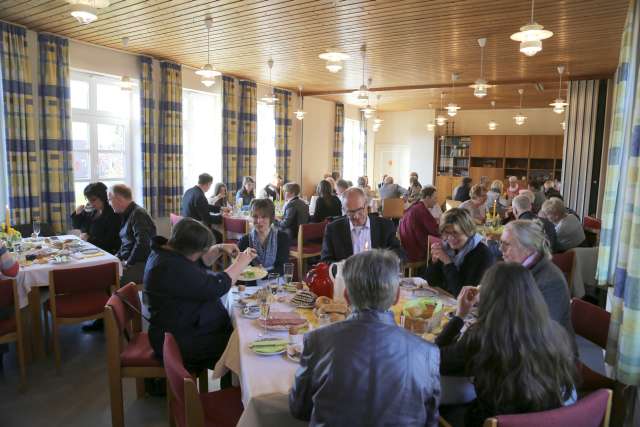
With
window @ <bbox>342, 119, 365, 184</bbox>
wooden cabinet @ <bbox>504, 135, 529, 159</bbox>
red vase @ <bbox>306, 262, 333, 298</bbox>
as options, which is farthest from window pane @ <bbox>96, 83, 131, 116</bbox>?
wooden cabinet @ <bbox>504, 135, 529, 159</bbox>

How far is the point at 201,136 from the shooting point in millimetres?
9305

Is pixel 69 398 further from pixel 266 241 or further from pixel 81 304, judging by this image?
pixel 266 241

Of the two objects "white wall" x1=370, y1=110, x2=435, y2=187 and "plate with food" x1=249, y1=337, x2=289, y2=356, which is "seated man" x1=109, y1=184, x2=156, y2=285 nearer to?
"plate with food" x1=249, y1=337, x2=289, y2=356

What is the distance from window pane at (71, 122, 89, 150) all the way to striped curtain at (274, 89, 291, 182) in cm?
434

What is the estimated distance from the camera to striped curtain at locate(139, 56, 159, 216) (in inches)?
293

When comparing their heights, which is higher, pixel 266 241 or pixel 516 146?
pixel 516 146

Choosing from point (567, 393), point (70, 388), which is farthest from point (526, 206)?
point (70, 388)

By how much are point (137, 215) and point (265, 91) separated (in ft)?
21.1

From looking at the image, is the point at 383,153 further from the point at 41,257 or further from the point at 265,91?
the point at 41,257

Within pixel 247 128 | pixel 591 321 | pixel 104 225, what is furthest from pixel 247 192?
pixel 591 321

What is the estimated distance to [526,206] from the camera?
17.1 feet

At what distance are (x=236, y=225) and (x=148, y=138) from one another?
256 cm

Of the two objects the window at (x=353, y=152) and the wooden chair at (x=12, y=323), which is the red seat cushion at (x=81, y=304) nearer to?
the wooden chair at (x=12, y=323)

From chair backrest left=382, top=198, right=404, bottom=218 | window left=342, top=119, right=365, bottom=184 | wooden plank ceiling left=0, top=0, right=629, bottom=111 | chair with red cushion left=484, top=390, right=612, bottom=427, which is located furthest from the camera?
window left=342, top=119, right=365, bottom=184
